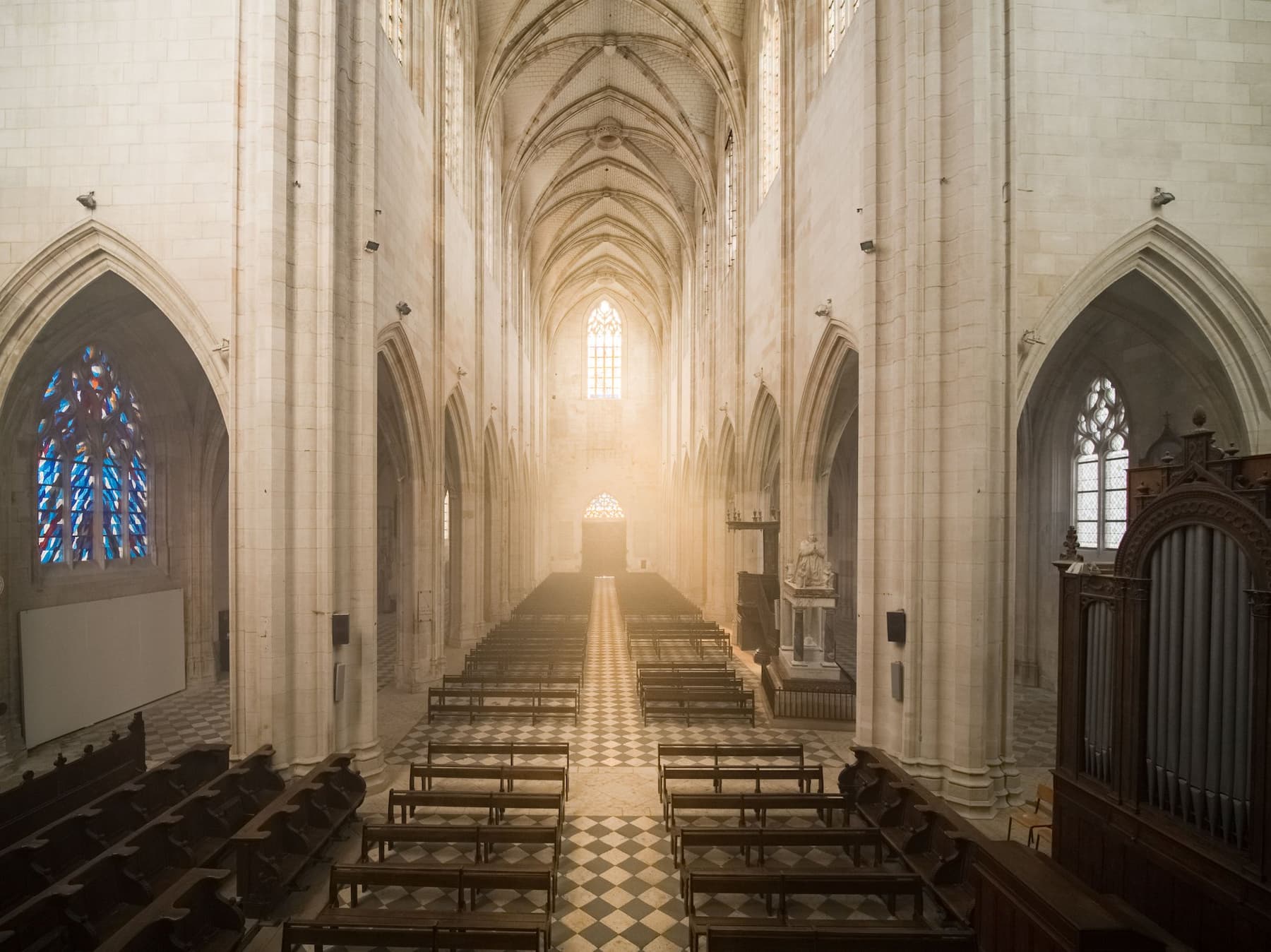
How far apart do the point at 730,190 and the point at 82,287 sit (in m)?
22.5

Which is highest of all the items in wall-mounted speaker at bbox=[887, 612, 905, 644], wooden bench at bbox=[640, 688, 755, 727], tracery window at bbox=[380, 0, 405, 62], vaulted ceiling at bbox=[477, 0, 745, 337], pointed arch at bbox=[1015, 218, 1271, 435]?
vaulted ceiling at bbox=[477, 0, 745, 337]

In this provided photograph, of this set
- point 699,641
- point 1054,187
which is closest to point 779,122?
point 1054,187

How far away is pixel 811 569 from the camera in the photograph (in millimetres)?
15727

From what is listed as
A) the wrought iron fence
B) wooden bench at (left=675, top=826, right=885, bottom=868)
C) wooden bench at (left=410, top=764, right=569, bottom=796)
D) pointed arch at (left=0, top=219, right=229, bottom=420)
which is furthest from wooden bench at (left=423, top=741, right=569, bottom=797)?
pointed arch at (left=0, top=219, right=229, bottom=420)

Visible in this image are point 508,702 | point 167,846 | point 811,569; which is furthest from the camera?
point 508,702

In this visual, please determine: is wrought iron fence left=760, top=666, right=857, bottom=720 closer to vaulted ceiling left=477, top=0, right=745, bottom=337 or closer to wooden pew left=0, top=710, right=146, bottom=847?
wooden pew left=0, top=710, right=146, bottom=847

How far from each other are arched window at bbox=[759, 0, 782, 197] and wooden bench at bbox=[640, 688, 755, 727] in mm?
14122

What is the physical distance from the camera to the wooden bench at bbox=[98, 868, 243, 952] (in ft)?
17.7

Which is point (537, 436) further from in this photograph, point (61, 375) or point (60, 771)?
point (60, 771)

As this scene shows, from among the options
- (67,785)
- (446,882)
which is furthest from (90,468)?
(446,882)

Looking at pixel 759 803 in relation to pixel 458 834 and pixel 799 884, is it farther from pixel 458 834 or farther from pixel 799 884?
pixel 458 834

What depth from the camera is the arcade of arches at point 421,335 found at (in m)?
10.1

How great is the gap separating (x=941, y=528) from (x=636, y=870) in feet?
20.3

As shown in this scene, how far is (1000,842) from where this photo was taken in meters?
6.54
